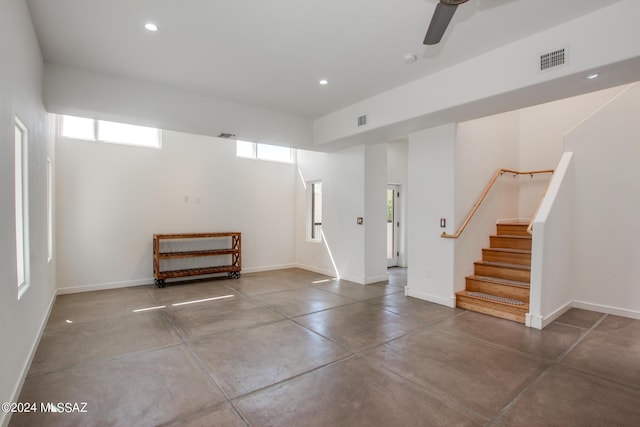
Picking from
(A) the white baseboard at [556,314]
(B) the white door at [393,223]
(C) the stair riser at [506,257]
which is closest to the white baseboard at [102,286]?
(B) the white door at [393,223]

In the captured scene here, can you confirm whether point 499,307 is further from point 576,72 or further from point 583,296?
point 576,72

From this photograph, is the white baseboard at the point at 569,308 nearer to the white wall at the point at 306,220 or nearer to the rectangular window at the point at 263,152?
the white wall at the point at 306,220

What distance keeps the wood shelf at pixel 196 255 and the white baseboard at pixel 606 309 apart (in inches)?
236

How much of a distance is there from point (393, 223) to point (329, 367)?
18.7 feet

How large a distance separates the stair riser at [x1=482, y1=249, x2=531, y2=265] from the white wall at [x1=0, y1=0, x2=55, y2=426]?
573 cm

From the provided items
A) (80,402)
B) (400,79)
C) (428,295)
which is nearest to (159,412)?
(80,402)

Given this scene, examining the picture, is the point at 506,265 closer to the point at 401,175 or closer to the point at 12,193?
the point at 401,175

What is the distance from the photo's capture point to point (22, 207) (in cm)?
290

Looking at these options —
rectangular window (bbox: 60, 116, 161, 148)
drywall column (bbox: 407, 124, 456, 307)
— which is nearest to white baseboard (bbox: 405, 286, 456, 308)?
drywall column (bbox: 407, 124, 456, 307)

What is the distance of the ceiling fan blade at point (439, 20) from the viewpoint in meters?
2.13

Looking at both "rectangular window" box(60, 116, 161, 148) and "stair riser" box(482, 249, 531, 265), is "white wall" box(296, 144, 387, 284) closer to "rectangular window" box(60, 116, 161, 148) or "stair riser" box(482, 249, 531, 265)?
"stair riser" box(482, 249, 531, 265)

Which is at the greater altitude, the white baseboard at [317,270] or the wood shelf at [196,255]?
the wood shelf at [196,255]

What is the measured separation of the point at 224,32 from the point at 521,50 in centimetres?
305

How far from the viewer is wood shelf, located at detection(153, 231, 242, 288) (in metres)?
6.00
